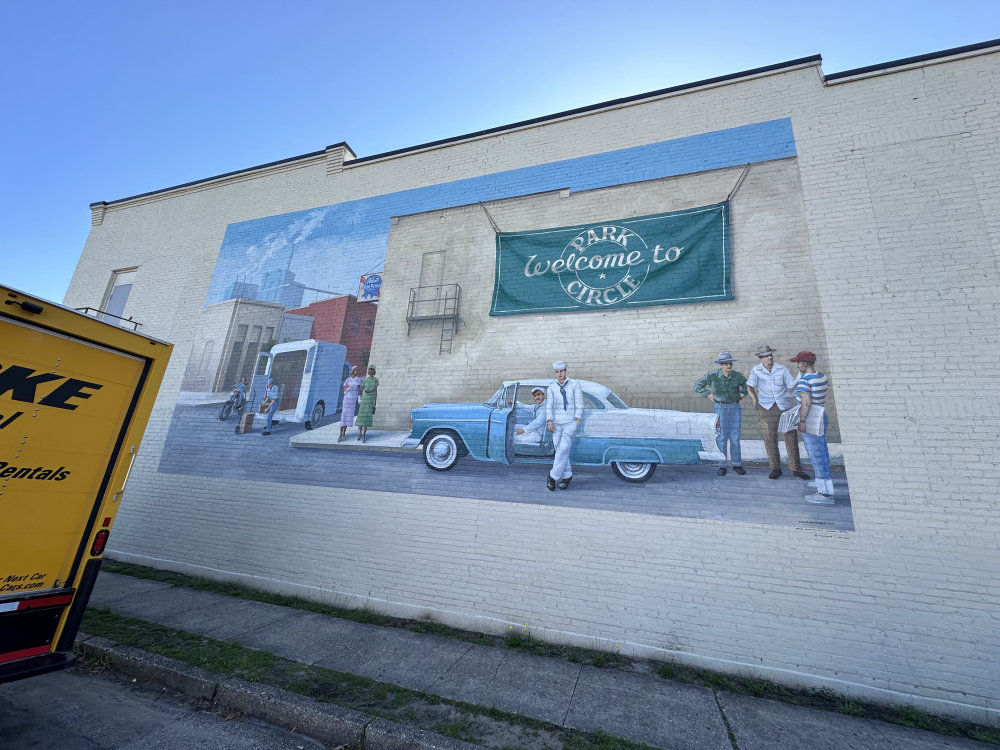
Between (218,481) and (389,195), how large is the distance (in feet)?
18.8

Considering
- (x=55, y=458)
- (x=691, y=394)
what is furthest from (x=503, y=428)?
(x=55, y=458)

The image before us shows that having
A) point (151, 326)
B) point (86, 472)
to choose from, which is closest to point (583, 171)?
point (86, 472)

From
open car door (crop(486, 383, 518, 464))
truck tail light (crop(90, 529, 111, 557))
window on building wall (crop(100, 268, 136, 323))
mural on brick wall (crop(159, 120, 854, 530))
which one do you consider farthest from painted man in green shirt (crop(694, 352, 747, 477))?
window on building wall (crop(100, 268, 136, 323))

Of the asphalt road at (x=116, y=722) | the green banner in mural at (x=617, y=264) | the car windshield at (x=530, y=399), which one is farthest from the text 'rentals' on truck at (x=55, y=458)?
the green banner in mural at (x=617, y=264)

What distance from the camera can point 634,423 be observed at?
210 inches

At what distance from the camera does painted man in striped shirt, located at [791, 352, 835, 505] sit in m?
4.61

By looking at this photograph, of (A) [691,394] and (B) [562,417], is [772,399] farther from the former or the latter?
(B) [562,417]

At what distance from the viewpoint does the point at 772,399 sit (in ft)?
16.5

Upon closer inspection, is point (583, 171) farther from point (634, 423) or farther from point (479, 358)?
point (634, 423)

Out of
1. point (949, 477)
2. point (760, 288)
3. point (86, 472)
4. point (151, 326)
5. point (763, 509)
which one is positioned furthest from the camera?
point (151, 326)

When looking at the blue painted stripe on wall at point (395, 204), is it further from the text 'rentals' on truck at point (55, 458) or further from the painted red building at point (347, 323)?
the text 'rentals' on truck at point (55, 458)

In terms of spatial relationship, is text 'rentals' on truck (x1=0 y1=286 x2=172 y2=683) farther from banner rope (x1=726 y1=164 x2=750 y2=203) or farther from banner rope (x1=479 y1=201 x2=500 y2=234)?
banner rope (x1=726 y1=164 x2=750 y2=203)

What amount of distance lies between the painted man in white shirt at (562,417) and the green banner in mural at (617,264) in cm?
113

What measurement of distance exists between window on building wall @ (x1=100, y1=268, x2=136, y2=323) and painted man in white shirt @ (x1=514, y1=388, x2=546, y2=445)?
9.49 m
